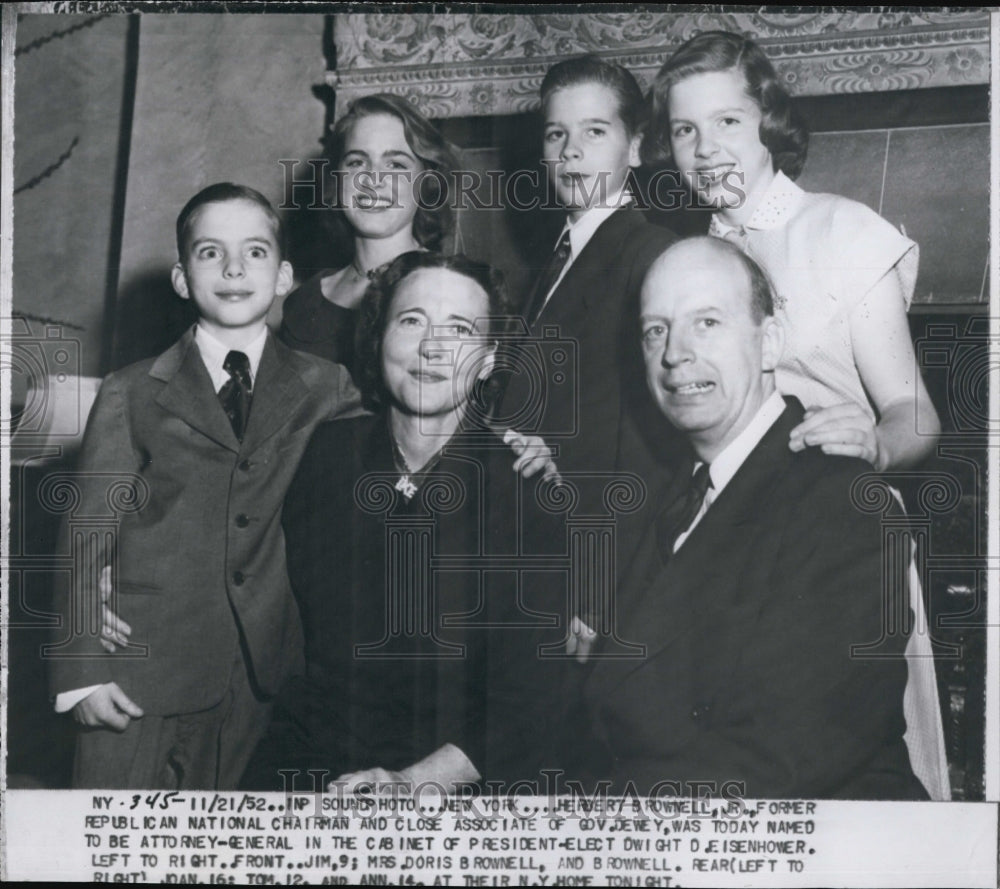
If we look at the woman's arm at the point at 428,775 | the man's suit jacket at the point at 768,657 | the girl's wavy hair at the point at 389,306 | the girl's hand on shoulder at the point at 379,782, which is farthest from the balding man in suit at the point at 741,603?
the girl's hand on shoulder at the point at 379,782

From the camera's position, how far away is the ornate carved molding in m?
5.65

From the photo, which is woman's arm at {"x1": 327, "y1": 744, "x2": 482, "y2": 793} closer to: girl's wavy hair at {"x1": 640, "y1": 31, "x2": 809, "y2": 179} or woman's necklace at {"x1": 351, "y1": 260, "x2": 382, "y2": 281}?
woman's necklace at {"x1": 351, "y1": 260, "x2": 382, "y2": 281}

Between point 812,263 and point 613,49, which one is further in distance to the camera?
point 613,49

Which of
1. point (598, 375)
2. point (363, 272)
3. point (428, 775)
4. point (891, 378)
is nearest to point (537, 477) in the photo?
point (598, 375)

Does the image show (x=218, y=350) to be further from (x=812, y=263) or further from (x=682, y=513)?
(x=812, y=263)

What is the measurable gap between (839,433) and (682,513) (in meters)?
0.74

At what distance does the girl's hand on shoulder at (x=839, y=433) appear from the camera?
5438 mm

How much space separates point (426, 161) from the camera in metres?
5.78

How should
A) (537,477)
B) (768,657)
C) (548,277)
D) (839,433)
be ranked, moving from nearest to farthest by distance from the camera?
(768,657), (839,433), (537,477), (548,277)

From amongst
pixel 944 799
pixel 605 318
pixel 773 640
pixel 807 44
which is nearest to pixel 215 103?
pixel 605 318

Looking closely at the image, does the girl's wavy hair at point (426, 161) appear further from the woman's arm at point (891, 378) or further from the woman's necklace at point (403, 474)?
the woman's arm at point (891, 378)

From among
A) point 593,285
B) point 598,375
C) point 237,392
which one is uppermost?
point 593,285

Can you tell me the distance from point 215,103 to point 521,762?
3287mm

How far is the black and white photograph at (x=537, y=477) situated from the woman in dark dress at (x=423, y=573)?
0.02m
